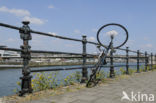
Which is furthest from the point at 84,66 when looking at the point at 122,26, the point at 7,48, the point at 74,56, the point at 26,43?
the point at 7,48

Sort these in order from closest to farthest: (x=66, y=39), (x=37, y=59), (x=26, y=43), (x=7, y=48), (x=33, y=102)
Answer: (x=33, y=102) → (x=7, y=48) → (x=26, y=43) → (x=37, y=59) → (x=66, y=39)

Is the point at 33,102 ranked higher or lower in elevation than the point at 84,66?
lower

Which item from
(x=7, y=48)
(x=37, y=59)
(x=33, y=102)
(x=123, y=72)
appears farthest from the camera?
(x=123, y=72)

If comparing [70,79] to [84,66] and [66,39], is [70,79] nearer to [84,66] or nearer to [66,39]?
[84,66]

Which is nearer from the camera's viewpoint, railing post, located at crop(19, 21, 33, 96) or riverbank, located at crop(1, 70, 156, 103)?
riverbank, located at crop(1, 70, 156, 103)

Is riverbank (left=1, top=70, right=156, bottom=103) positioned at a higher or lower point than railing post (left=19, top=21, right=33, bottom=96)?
lower

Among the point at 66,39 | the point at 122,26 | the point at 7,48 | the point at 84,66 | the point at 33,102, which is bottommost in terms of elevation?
the point at 33,102

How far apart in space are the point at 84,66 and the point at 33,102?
2.62m

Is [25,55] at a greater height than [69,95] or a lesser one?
greater

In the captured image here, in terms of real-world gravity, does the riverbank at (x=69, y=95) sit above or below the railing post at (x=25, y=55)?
below

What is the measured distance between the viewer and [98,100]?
299cm

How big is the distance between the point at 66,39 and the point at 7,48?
1.83m

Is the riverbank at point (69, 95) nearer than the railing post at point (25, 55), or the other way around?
the riverbank at point (69, 95)

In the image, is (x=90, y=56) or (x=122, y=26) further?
(x=90, y=56)
